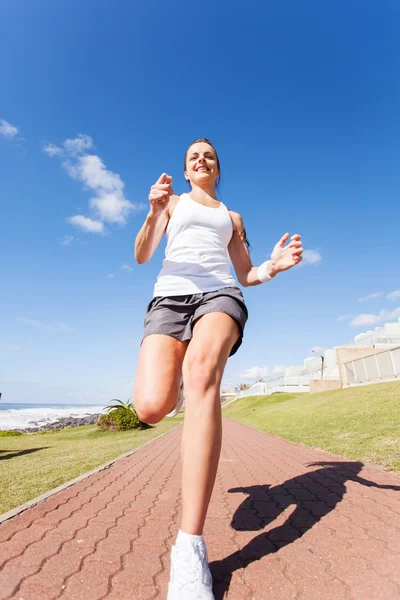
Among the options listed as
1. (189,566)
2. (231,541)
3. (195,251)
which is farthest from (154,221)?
(231,541)

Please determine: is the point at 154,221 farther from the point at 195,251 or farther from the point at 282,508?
the point at 282,508

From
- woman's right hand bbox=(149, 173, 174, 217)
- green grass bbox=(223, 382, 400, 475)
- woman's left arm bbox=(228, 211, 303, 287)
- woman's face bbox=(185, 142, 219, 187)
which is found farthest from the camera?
green grass bbox=(223, 382, 400, 475)

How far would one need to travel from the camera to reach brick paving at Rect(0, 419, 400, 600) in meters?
1.78

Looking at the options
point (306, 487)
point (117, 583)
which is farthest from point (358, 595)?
point (306, 487)

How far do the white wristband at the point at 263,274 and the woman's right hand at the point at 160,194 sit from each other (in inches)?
31.5

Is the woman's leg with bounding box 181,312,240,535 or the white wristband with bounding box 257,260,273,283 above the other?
the white wristband with bounding box 257,260,273,283

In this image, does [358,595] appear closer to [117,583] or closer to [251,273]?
[117,583]

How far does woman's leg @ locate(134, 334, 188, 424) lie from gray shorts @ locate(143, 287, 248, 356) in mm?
60

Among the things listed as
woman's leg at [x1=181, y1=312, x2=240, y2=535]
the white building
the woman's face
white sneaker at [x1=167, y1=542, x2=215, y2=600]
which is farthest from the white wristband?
the white building

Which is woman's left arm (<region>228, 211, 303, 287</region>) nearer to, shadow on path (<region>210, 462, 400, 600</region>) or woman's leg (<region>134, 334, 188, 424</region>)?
woman's leg (<region>134, 334, 188, 424</region>)

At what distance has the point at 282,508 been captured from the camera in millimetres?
3131

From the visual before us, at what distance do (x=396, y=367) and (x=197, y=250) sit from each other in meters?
17.2

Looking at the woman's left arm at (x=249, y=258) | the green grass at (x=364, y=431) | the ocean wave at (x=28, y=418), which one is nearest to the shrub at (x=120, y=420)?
the ocean wave at (x=28, y=418)

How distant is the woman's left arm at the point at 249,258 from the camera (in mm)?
2549
